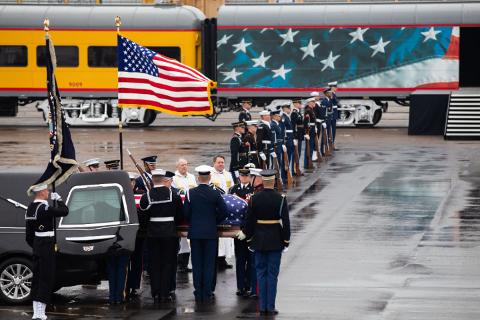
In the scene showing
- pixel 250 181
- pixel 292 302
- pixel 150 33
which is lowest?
pixel 292 302

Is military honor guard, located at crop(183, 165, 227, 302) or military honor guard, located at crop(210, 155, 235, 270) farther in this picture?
military honor guard, located at crop(210, 155, 235, 270)

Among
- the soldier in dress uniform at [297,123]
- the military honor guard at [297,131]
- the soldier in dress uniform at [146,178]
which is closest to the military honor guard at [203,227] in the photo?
the soldier in dress uniform at [146,178]

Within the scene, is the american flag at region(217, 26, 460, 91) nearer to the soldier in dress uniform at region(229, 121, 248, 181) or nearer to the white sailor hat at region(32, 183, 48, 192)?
the soldier in dress uniform at region(229, 121, 248, 181)

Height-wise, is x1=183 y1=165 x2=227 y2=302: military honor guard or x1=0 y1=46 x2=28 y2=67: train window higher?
x1=0 y1=46 x2=28 y2=67: train window

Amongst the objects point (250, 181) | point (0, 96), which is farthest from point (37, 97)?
point (250, 181)

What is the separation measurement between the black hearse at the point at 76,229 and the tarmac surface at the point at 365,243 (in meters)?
0.37

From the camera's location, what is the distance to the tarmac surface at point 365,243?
47.1 ft

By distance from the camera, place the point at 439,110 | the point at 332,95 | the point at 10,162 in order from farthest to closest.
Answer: the point at 439,110
the point at 332,95
the point at 10,162

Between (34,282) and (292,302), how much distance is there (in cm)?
299

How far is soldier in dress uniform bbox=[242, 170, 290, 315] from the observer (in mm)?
14109

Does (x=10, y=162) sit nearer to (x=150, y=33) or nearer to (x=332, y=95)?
(x=332, y=95)

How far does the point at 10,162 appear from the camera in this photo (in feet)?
99.3

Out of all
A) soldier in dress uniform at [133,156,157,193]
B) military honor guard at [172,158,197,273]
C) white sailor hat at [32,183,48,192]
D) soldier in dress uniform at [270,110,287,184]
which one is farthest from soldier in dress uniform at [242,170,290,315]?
soldier in dress uniform at [270,110,287,184]

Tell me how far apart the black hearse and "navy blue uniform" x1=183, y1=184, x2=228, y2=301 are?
689 mm
